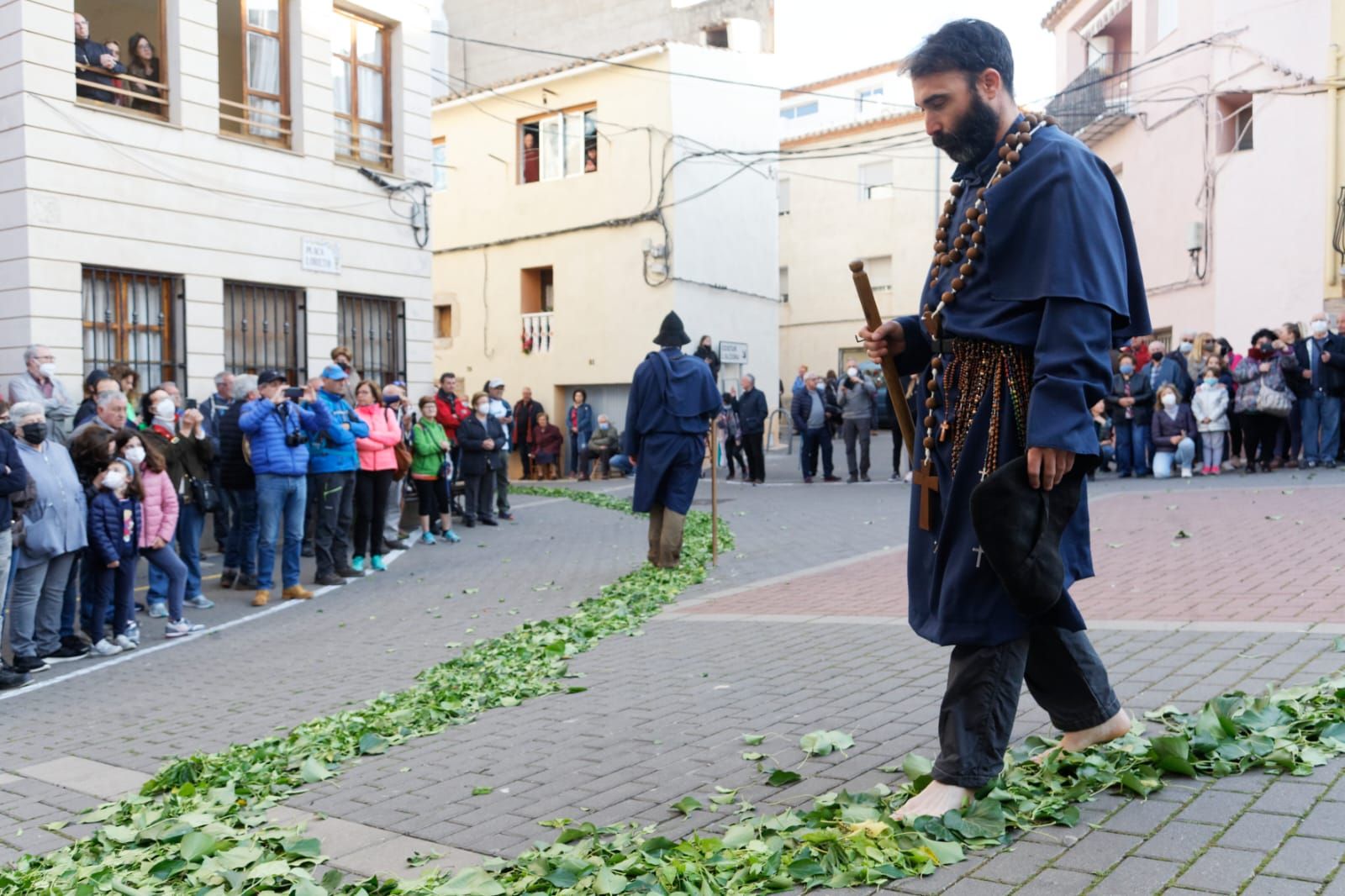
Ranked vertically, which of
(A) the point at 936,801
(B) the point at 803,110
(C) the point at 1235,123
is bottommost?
(A) the point at 936,801

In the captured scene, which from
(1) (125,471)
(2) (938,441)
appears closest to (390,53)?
(1) (125,471)

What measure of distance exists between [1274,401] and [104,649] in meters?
14.4

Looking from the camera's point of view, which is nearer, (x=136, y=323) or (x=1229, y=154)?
(x=136, y=323)

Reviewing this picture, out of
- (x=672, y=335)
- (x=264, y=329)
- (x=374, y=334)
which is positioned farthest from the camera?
(x=374, y=334)

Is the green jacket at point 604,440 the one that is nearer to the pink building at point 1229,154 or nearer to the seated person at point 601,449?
the seated person at point 601,449

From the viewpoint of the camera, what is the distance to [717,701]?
5.64m

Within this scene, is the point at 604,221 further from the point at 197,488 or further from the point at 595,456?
the point at 197,488

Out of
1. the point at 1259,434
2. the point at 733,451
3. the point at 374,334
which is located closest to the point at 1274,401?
the point at 1259,434

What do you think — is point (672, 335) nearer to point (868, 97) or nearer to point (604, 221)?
point (604, 221)

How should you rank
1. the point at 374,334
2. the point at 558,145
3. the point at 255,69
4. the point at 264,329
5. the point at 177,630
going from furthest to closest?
the point at 558,145 → the point at 374,334 → the point at 255,69 → the point at 264,329 → the point at 177,630

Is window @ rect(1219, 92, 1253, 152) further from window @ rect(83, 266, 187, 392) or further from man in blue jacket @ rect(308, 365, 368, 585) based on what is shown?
window @ rect(83, 266, 187, 392)

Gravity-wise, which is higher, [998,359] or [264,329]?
[264,329]

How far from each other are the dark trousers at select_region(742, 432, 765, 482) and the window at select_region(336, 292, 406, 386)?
21.6ft

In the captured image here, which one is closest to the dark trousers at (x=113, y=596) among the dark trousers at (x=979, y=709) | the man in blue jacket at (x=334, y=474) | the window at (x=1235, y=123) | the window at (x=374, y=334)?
the man in blue jacket at (x=334, y=474)
